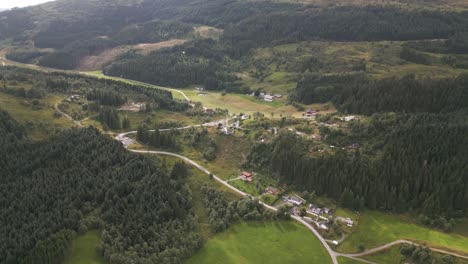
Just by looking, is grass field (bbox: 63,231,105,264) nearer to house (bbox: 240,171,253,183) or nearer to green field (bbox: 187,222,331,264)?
green field (bbox: 187,222,331,264)

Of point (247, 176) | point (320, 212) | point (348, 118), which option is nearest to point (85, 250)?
point (247, 176)

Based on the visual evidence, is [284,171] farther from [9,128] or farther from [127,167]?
[9,128]

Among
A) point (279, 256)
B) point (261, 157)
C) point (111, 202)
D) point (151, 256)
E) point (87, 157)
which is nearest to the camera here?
point (151, 256)

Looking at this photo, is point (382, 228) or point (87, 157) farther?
point (87, 157)

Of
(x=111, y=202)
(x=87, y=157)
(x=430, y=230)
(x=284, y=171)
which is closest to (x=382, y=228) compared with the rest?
(x=430, y=230)

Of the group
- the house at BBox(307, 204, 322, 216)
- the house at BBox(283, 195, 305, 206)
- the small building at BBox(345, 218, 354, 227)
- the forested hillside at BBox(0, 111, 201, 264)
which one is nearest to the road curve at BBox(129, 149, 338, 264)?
the house at BBox(307, 204, 322, 216)

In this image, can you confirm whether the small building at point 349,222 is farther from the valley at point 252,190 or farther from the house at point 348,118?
the house at point 348,118

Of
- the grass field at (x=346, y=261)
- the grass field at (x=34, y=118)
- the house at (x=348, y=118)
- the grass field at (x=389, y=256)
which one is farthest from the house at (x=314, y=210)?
the grass field at (x=34, y=118)
